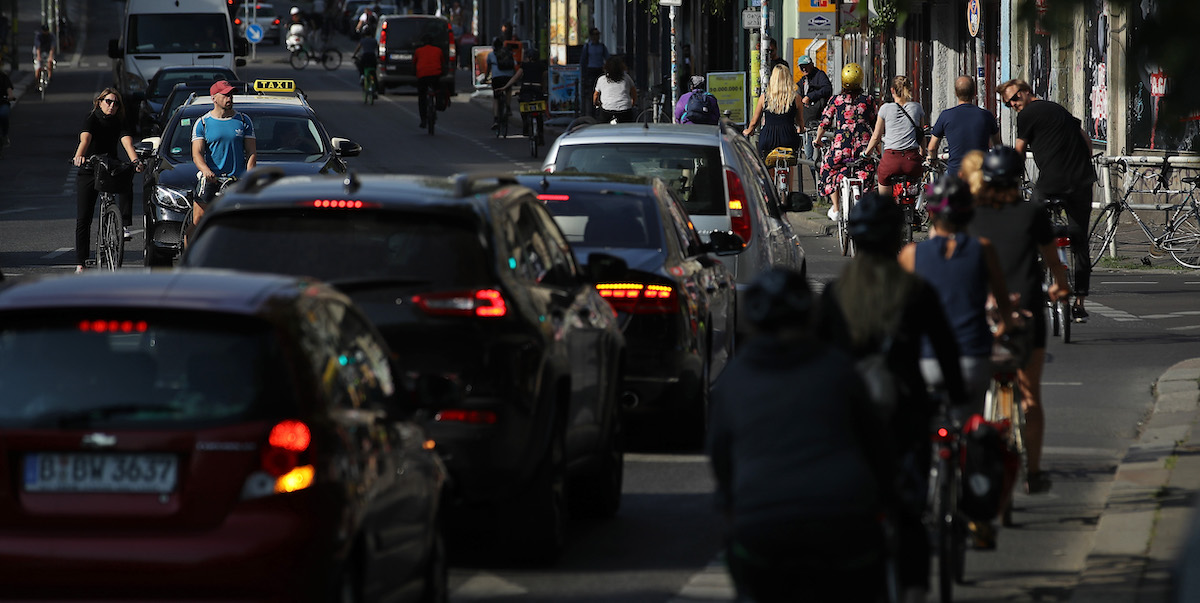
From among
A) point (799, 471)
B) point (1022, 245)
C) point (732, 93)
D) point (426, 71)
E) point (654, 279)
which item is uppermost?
point (426, 71)

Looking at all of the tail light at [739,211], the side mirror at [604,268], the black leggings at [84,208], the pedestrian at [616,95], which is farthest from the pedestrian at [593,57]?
the side mirror at [604,268]

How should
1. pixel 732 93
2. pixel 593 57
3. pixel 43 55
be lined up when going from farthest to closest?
pixel 43 55 → pixel 593 57 → pixel 732 93

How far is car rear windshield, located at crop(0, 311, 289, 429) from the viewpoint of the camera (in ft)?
17.7

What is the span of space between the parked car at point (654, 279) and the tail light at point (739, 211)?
4.59 ft

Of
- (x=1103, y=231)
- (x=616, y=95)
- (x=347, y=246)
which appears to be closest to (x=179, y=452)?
(x=347, y=246)

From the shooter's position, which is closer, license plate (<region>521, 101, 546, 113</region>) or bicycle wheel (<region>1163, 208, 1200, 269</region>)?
bicycle wheel (<region>1163, 208, 1200, 269</region>)

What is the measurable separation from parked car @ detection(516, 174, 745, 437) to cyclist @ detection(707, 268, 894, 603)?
4.65m

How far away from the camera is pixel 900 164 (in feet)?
64.8

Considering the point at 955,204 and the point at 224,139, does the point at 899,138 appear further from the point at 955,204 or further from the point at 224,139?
the point at 955,204

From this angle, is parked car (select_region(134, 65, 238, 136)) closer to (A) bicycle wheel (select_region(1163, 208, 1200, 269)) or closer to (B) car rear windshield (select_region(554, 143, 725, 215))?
(A) bicycle wheel (select_region(1163, 208, 1200, 269))

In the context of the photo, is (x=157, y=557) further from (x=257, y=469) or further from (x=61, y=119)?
(x=61, y=119)

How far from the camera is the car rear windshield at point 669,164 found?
12.9 meters

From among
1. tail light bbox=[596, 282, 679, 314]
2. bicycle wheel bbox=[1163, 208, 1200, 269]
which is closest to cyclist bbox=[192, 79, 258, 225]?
tail light bbox=[596, 282, 679, 314]

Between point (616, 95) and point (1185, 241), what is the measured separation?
450 inches
